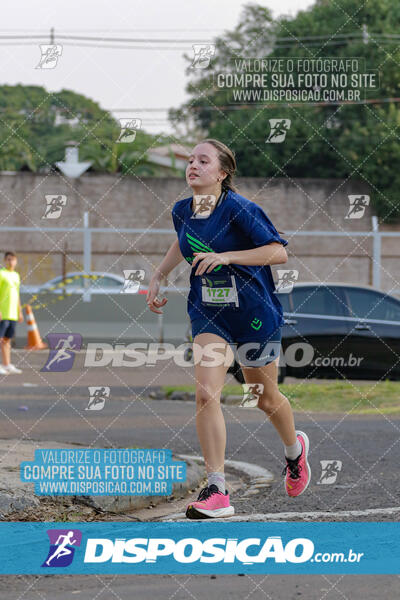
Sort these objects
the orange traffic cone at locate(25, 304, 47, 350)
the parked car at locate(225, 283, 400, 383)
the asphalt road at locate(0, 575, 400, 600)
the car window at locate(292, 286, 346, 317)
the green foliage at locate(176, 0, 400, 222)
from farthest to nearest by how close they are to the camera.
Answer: the green foliage at locate(176, 0, 400, 222)
the orange traffic cone at locate(25, 304, 47, 350)
the car window at locate(292, 286, 346, 317)
the parked car at locate(225, 283, 400, 383)
the asphalt road at locate(0, 575, 400, 600)

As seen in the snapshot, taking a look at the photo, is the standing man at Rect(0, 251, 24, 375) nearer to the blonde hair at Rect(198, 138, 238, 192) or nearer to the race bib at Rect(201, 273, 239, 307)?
the blonde hair at Rect(198, 138, 238, 192)

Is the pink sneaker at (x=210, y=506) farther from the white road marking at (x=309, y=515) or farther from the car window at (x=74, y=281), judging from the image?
the car window at (x=74, y=281)

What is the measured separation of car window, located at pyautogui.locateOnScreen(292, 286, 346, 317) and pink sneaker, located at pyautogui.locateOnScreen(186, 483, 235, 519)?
383 inches

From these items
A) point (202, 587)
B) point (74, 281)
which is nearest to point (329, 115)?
point (74, 281)

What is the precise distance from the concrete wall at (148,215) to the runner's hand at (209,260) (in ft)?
77.1

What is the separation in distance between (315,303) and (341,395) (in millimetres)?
1729

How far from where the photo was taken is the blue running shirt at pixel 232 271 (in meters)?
5.70

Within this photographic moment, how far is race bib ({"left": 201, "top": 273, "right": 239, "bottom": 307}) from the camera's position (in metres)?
5.70

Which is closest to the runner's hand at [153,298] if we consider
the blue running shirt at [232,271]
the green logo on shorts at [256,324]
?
the blue running shirt at [232,271]

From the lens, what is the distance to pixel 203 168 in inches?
228

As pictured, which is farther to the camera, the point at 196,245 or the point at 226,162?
the point at 226,162

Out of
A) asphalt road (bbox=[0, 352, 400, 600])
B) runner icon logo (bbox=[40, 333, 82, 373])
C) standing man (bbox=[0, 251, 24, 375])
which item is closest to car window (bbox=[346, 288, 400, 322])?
asphalt road (bbox=[0, 352, 400, 600])

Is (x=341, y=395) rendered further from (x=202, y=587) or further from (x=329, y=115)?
(x=329, y=115)

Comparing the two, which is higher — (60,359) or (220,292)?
(220,292)
